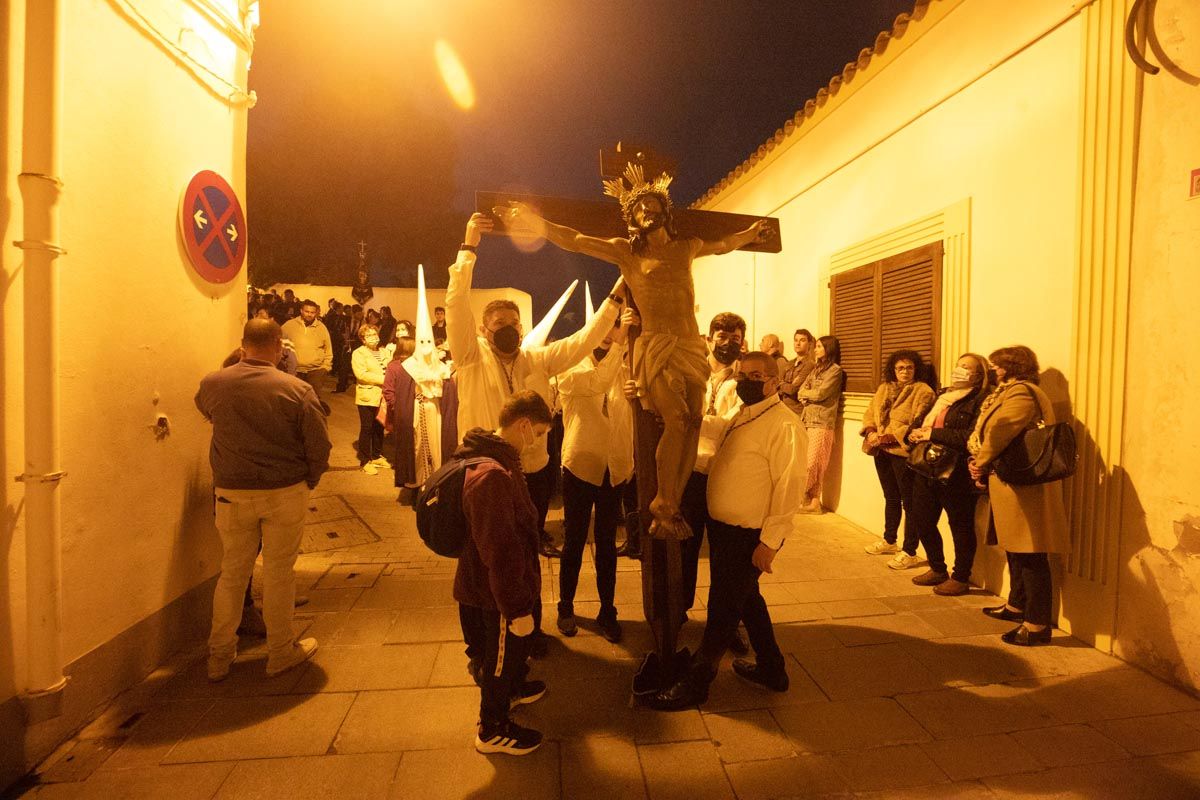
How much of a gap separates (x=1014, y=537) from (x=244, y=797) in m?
4.24

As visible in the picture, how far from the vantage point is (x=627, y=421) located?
160 inches

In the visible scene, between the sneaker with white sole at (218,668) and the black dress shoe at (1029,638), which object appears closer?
the sneaker with white sole at (218,668)

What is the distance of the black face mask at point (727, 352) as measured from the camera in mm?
3236

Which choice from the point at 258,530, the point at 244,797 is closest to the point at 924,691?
the point at 244,797

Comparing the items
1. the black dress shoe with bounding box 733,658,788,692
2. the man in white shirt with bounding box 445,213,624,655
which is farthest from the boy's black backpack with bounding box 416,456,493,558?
the black dress shoe with bounding box 733,658,788,692

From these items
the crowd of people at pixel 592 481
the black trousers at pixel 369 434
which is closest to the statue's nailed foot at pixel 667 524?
the crowd of people at pixel 592 481

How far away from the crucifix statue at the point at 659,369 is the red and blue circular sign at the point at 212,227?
5.85ft

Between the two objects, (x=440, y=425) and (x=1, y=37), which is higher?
(x=1, y=37)

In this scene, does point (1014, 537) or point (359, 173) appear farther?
point (359, 173)

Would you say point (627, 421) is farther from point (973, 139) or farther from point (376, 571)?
point (973, 139)

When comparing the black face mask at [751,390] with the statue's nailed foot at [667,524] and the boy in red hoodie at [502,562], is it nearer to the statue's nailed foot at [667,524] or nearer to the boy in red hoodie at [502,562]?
the statue's nailed foot at [667,524]

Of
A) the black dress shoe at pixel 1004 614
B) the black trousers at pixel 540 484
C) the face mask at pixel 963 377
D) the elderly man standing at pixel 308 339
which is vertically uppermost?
the elderly man standing at pixel 308 339

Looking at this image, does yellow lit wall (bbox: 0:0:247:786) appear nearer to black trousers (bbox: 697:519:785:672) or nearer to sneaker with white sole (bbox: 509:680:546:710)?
sneaker with white sole (bbox: 509:680:546:710)

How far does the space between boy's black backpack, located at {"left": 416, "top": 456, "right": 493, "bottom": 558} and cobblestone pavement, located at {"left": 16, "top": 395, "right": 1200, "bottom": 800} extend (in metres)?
0.99
